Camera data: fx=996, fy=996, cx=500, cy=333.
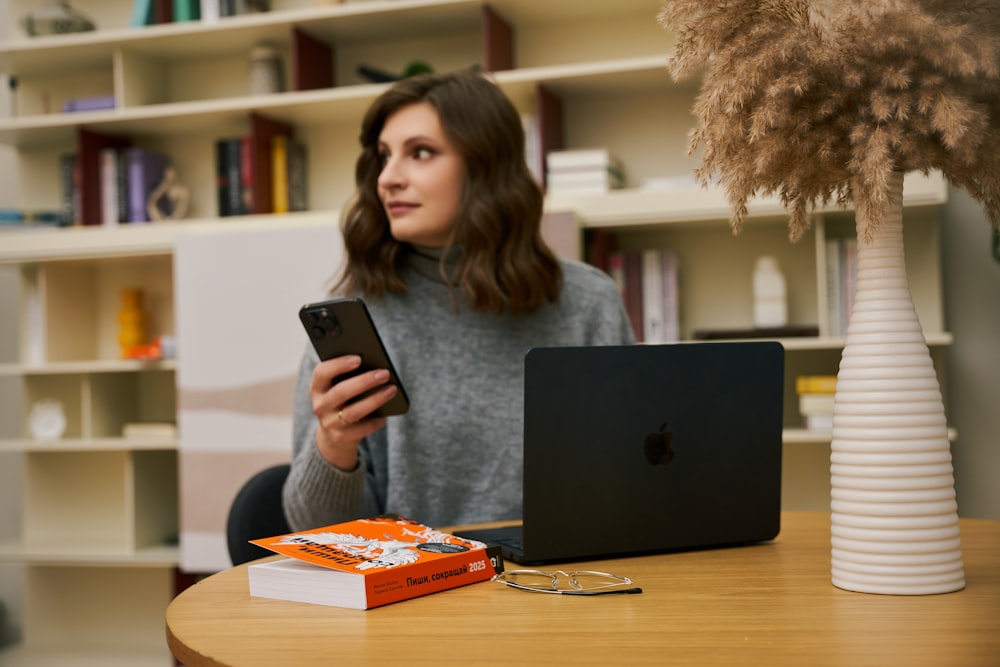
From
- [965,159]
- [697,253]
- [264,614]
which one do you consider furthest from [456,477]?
[697,253]

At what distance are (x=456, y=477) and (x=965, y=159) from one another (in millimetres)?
1077

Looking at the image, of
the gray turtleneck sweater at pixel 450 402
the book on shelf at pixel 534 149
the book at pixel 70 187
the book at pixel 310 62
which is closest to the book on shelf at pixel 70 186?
the book at pixel 70 187

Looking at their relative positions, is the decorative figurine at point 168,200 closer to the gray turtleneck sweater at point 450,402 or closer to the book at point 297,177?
the book at point 297,177

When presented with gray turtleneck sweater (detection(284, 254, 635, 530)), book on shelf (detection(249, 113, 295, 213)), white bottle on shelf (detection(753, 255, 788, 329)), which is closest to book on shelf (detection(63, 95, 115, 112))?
book on shelf (detection(249, 113, 295, 213))

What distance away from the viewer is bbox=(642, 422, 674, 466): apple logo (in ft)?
3.51

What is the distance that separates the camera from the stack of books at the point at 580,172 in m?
2.86

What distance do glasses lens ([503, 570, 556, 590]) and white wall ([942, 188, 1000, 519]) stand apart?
7.28ft

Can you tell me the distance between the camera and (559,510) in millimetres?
1044

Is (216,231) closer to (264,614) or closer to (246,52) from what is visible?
(246,52)

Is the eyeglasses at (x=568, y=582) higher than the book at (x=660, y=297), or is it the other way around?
the book at (x=660, y=297)

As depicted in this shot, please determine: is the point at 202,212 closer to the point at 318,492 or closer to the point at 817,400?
the point at 817,400

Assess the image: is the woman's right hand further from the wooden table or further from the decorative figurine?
the decorative figurine

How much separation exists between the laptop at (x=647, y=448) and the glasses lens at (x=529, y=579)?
0.03 m

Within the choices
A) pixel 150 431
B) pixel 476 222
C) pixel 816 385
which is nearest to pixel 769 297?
pixel 816 385
